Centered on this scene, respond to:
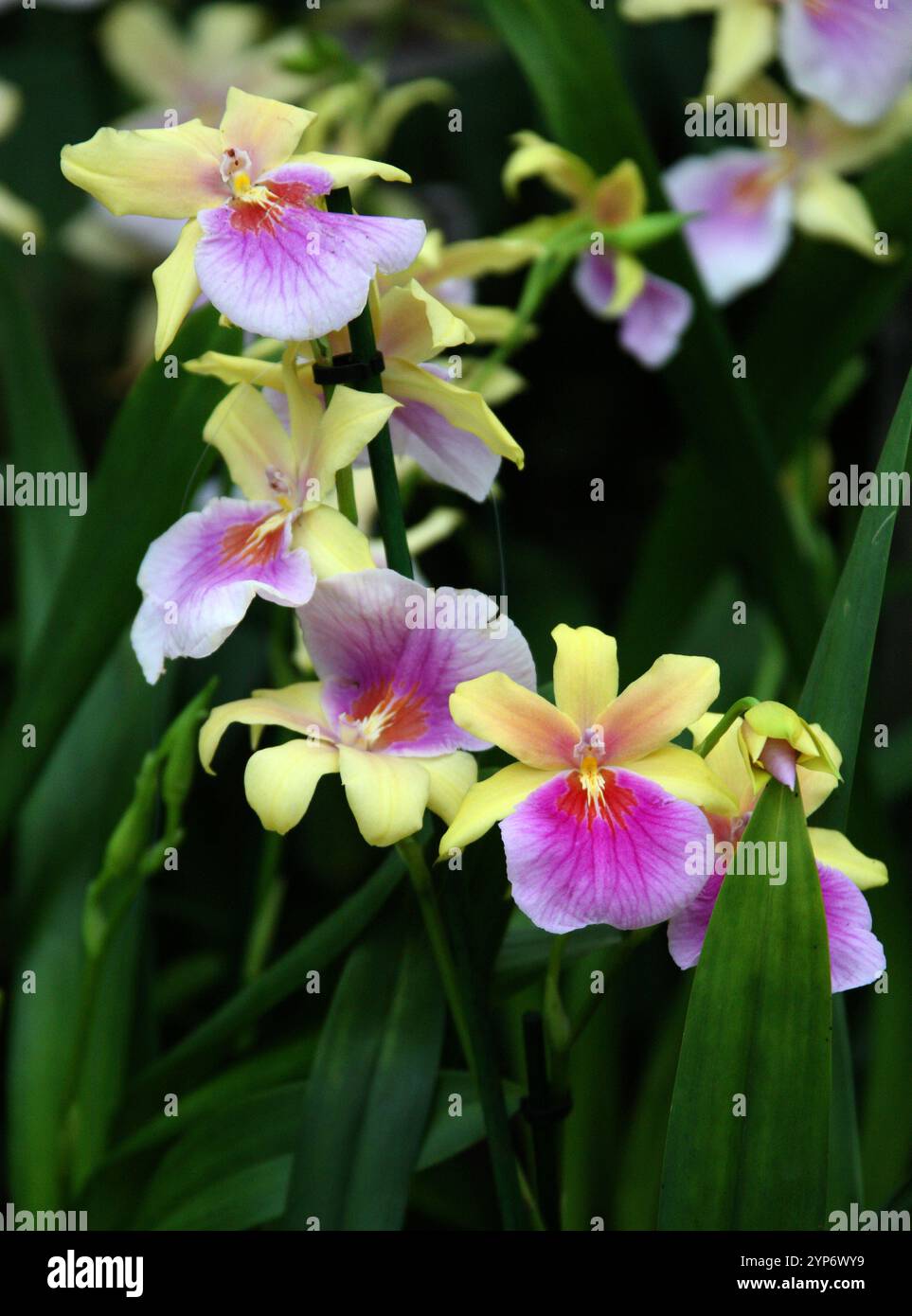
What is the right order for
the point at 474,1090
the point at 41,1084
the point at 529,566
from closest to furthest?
1. the point at 474,1090
2. the point at 41,1084
3. the point at 529,566

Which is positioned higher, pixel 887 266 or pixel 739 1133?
pixel 887 266

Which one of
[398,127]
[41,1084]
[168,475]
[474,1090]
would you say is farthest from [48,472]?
[398,127]

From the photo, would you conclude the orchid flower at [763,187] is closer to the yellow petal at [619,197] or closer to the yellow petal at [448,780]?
the yellow petal at [619,197]

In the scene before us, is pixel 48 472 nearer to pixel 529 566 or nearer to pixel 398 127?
pixel 529 566

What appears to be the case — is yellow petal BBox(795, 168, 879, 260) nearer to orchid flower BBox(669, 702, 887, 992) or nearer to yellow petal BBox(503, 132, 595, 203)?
yellow petal BBox(503, 132, 595, 203)
